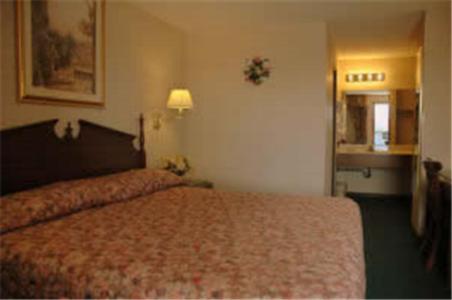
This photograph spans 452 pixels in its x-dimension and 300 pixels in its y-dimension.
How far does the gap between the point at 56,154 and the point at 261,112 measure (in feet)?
8.17

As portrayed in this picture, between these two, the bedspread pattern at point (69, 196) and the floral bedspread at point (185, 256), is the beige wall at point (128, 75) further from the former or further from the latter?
the floral bedspread at point (185, 256)

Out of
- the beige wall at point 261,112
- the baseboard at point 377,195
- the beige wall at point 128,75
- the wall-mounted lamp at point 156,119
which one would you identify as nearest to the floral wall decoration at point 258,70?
the beige wall at point 261,112

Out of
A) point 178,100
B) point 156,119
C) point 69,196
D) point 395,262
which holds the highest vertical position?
point 178,100

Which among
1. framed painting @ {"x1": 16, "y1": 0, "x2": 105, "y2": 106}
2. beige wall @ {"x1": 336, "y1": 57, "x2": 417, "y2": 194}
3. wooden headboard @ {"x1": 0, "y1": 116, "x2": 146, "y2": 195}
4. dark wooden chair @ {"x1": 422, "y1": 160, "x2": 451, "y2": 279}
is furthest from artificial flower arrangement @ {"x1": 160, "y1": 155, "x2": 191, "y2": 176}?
beige wall @ {"x1": 336, "y1": 57, "x2": 417, "y2": 194}

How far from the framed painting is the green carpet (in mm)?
2596

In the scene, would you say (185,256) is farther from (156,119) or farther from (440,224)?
(156,119)

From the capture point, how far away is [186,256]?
159cm

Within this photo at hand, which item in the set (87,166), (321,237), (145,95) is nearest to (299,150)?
(145,95)

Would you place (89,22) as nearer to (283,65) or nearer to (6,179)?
(6,179)

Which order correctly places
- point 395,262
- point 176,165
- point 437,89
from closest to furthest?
point 395,262
point 437,89
point 176,165

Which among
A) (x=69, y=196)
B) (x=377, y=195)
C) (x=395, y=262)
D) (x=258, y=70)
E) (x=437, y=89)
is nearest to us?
(x=69, y=196)

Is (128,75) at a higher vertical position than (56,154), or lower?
higher

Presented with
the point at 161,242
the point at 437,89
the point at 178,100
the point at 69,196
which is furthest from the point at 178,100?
the point at 437,89

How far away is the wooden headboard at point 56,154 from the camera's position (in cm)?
239
